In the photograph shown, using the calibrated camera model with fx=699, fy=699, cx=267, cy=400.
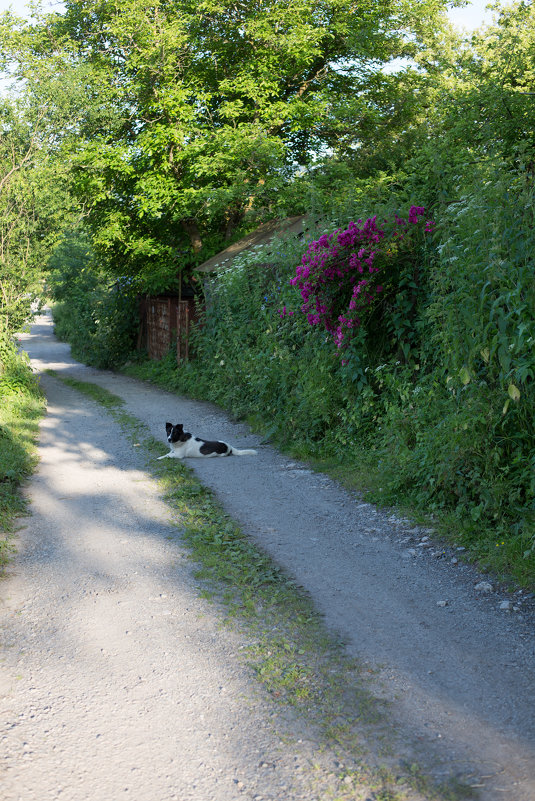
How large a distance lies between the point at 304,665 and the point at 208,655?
22.1 inches

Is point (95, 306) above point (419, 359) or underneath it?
above

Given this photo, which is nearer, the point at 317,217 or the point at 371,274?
the point at 371,274

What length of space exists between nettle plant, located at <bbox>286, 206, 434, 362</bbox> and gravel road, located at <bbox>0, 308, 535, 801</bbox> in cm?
230

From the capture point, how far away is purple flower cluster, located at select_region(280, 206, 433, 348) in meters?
8.16

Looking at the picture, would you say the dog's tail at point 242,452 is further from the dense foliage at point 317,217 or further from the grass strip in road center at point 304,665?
the grass strip in road center at point 304,665

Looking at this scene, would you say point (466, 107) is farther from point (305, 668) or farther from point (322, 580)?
point (305, 668)

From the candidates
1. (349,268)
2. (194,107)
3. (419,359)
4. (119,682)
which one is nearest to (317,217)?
(349,268)

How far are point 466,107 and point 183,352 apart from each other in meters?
10.5

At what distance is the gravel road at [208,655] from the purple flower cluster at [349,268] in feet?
8.01

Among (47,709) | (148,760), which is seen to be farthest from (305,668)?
(47,709)

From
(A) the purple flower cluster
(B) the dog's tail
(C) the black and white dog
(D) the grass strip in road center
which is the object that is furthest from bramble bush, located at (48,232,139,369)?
(D) the grass strip in road center

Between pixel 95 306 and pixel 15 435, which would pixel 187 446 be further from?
pixel 95 306

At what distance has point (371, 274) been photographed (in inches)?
323

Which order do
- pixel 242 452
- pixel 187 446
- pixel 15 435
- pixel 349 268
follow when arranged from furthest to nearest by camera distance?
pixel 15 435 → pixel 242 452 → pixel 187 446 → pixel 349 268
